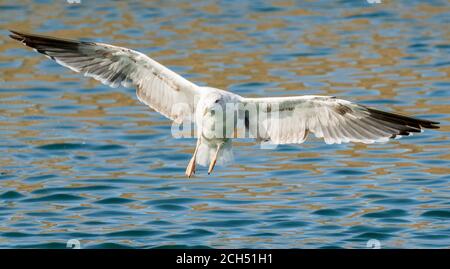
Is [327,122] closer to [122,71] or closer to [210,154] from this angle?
[210,154]

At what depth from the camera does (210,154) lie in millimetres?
9844

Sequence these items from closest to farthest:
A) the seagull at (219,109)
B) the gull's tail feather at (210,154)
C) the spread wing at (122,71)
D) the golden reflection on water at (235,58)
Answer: the seagull at (219,109)
the gull's tail feather at (210,154)
the spread wing at (122,71)
the golden reflection on water at (235,58)

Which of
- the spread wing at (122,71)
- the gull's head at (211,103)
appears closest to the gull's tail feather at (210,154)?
the gull's head at (211,103)

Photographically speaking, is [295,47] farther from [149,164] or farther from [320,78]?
[149,164]

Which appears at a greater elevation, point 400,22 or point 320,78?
point 400,22

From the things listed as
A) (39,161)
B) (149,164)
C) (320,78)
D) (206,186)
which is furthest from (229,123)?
(320,78)

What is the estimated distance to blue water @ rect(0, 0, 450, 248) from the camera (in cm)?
1060

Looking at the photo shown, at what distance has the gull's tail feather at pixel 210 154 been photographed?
32.2 ft

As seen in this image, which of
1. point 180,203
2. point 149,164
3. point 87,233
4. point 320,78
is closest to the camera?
point 87,233

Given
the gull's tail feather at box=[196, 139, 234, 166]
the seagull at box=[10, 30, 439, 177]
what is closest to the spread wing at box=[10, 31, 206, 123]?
the seagull at box=[10, 30, 439, 177]

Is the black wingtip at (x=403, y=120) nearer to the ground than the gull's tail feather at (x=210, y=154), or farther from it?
farther from it

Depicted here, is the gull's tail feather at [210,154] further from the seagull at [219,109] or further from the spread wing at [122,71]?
the spread wing at [122,71]

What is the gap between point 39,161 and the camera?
42.4 feet

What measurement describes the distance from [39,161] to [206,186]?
226cm
